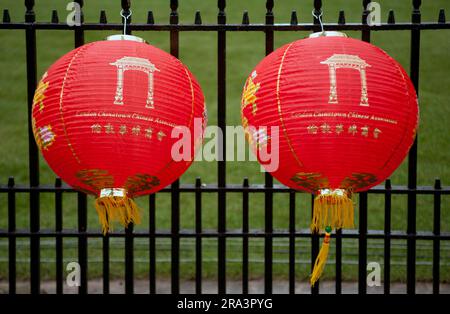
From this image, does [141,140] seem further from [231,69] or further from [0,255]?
[231,69]

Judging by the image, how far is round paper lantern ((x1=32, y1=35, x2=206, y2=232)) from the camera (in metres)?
1.99

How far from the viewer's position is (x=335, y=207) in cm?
220

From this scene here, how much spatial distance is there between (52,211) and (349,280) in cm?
309

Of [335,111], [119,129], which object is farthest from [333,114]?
[119,129]

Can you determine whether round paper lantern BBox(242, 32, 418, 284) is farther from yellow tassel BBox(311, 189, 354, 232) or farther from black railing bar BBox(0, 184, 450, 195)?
black railing bar BBox(0, 184, 450, 195)

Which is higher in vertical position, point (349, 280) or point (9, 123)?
point (9, 123)

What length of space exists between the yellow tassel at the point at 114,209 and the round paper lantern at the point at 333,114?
21.1 inches

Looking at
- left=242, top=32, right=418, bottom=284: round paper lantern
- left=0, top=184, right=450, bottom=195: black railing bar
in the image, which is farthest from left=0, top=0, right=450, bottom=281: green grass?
left=242, top=32, right=418, bottom=284: round paper lantern

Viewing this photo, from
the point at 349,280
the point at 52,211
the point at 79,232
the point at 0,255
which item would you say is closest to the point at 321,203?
the point at 79,232

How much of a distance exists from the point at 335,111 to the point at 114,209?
903mm

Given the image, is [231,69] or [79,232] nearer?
[79,232]

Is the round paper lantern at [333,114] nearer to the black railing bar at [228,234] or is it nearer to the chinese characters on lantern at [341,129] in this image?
the chinese characters on lantern at [341,129]
